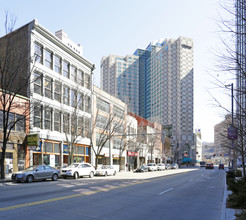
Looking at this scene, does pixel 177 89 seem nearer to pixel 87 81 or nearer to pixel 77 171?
pixel 87 81

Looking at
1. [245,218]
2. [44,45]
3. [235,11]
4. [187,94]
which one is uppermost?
[187,94]

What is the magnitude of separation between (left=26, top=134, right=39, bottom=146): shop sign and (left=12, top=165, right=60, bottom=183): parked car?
5329 millimetres

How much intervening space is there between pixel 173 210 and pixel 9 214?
5.89 m

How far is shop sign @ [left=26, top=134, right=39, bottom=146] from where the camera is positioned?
29047 millimetres

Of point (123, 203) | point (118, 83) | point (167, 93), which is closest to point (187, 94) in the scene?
point (167, 93)

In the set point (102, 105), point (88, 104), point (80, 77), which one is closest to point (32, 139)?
point (88, 104)

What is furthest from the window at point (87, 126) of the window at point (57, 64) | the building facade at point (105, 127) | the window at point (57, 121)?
the window at point (57, 64)

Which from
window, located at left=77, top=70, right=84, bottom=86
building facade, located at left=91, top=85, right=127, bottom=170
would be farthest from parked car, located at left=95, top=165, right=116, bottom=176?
window, located at left=77, top=70, right=84, bottom=86

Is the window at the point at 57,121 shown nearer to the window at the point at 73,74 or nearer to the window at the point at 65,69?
the window at the point at 65,69

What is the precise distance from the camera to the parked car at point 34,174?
71.7 feet

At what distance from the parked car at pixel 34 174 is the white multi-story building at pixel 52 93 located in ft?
16.2

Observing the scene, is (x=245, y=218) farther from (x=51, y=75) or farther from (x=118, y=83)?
(x=118, y=83)

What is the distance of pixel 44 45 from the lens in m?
35.4

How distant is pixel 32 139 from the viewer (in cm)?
2942
